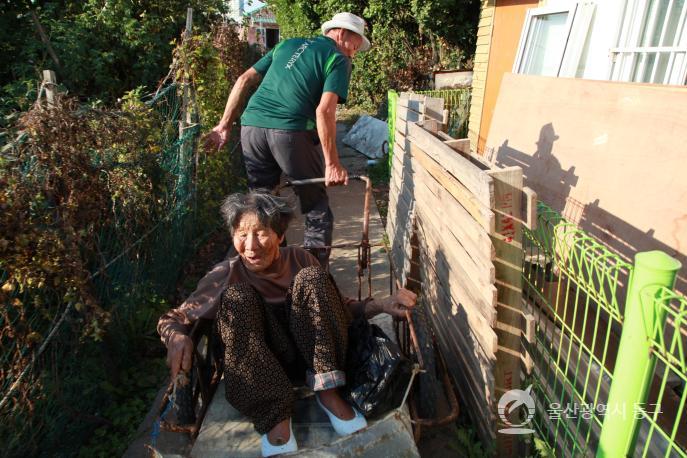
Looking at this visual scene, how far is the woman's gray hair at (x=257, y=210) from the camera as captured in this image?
2271mm

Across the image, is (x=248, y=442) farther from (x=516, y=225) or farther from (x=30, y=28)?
(x=30, y=28)

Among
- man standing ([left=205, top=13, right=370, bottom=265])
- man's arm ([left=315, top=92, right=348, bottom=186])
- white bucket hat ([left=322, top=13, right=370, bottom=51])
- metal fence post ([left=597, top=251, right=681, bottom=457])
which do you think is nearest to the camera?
metal fence post ([left=597, top=251, right=681, bottom=457])

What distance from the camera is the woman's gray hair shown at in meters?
2.27

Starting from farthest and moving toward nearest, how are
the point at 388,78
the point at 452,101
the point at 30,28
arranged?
the point at 388,78, the point at 452,101, the point at 30,28

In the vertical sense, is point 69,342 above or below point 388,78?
below

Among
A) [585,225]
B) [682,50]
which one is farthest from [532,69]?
[585,225]

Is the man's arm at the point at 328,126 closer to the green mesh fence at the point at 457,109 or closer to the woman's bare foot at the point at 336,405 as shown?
the woman's bare foot at the point at 336,405

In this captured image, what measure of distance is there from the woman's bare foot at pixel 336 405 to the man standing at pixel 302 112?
1338 mm

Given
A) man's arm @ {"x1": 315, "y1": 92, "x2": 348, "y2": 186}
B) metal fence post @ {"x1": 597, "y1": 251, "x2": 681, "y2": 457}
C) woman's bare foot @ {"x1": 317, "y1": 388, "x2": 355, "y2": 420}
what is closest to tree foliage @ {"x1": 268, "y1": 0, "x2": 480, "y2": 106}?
man's arm @ {"x1": 315, "y1": 92, "x2": 348, "y2": 186}

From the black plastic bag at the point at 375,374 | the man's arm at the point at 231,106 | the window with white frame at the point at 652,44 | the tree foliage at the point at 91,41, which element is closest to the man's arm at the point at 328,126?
the man's arm at the point at 231,106

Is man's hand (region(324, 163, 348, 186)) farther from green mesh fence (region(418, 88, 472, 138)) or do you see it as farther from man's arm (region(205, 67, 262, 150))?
green mesh fence (region(418, 88, 472, 138))

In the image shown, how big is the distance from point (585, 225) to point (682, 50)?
1.89 m

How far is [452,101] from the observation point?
10.4m

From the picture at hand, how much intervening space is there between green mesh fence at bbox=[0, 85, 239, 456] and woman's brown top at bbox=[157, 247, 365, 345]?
57 centimetres
